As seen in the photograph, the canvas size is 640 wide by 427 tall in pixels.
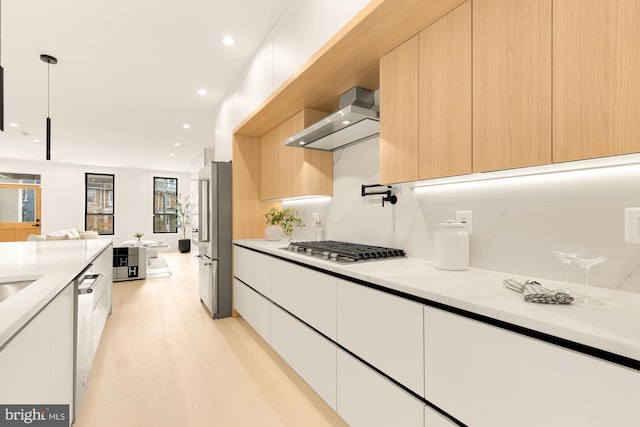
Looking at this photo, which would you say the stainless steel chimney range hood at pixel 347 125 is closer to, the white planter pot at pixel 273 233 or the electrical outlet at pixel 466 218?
the electrical outlet at pixel 466 218

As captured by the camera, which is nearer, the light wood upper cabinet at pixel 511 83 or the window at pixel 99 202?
the light wood upper cabinet at pixel 511 83

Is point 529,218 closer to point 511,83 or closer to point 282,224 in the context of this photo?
point 511,83

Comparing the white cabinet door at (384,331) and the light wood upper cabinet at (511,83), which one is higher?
the light wood upper cabinet at (511,83)

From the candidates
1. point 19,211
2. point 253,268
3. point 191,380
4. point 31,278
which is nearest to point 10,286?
point 31,278

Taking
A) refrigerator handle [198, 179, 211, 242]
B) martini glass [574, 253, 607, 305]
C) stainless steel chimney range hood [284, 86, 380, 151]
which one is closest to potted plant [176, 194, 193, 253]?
refrigerator handle [198, 179, 211, 242]

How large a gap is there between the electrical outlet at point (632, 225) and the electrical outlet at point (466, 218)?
2.01 feet

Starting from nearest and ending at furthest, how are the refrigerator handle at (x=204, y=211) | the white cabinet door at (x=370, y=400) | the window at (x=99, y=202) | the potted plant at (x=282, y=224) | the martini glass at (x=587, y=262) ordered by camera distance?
1. the martini glass at (x=587, y=262)
2. the white cabinet door at (x=370, y=400)
3. the potted plant at (x=282, y=224)
4. the refrigerator handle at (x=204, y=211)
5. the window at (x=99, y=202)

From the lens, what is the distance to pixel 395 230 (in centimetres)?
215

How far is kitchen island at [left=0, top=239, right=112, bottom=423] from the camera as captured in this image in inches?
35.8

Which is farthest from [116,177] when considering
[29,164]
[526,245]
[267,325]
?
[526,245]

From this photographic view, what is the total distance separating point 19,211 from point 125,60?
29.0 ft

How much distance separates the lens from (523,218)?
1416 millimetres

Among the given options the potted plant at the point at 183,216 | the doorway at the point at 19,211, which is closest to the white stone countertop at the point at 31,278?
the potted plant at the point at 183,216

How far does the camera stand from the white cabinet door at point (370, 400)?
122 cm
